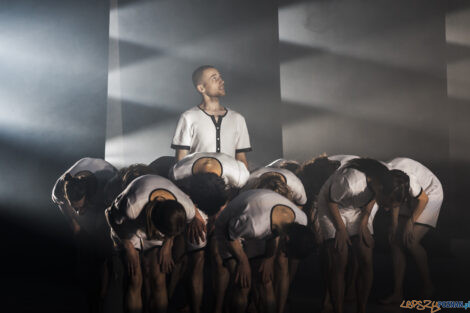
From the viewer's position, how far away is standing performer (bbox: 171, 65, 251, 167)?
9.46 ft

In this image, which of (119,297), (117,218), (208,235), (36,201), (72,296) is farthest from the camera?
(36,201)

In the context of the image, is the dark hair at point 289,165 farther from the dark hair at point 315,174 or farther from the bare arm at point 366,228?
the bare arm at point 366,228

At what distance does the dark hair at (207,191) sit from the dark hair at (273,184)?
18cm

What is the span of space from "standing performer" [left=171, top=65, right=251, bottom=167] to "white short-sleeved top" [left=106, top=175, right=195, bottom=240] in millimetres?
728

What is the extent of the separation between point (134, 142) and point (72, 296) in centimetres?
143

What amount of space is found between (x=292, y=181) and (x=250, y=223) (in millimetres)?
454

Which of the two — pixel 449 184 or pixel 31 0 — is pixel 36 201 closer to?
pixel 31 0

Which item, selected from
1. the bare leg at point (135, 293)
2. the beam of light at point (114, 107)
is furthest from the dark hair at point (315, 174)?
the beam of light at point (114, 107)

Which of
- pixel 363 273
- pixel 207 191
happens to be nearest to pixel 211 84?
pixel 207 191

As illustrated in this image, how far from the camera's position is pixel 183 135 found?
2891 millimetres

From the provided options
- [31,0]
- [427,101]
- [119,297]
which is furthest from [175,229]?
[31,0]

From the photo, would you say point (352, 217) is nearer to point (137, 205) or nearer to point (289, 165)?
point (289, 165)

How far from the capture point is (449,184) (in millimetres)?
2818

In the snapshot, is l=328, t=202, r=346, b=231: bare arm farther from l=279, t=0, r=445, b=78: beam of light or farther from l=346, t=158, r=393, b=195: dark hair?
l=279, t=0, r=445, b=78: beam of light
